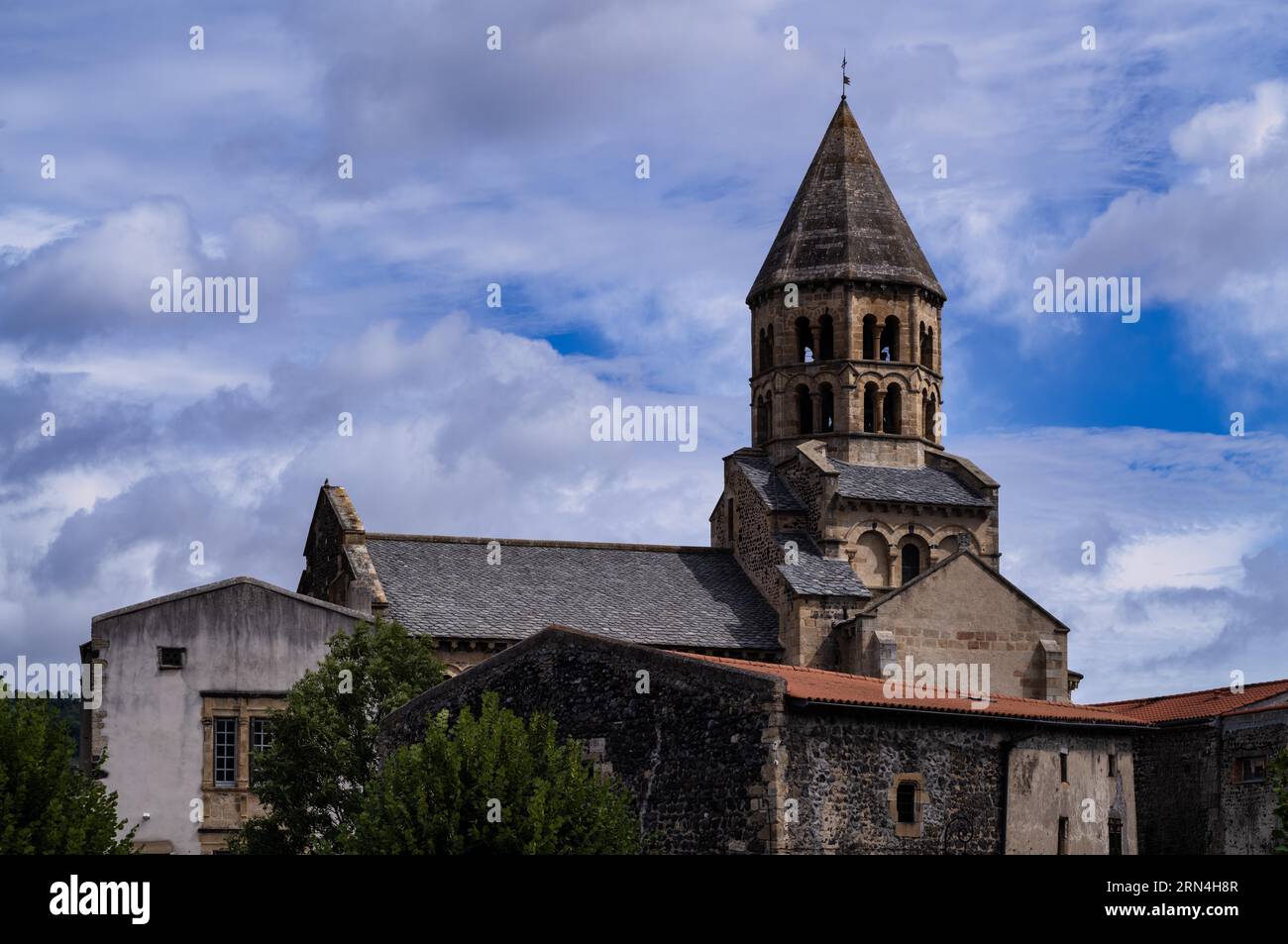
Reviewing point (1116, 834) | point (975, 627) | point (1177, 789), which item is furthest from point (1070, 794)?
point (975, 627)

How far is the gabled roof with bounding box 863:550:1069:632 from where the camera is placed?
52.3 meters

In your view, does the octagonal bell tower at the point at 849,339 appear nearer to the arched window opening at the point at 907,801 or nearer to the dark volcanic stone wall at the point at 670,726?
the dark volcanic stone wall at the point at 670,726

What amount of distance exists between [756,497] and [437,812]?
1195 inches

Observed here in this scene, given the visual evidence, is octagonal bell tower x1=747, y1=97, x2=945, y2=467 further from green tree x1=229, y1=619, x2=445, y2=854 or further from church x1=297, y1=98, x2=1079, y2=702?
green tree x1=229, y1=619, x2=445, y2=854

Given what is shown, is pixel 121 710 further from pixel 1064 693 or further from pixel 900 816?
pixel 1064 693

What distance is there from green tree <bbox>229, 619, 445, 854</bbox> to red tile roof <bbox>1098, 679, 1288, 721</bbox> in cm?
1747

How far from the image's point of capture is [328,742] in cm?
3941

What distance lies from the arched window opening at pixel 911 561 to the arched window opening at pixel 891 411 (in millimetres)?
3997

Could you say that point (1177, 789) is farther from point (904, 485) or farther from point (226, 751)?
point (226, 751)

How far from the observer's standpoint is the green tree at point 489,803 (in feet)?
91.0

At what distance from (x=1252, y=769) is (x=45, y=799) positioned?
85.1 ft

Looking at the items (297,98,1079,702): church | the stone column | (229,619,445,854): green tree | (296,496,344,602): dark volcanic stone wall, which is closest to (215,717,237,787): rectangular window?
(229,619,445,854): green tree
